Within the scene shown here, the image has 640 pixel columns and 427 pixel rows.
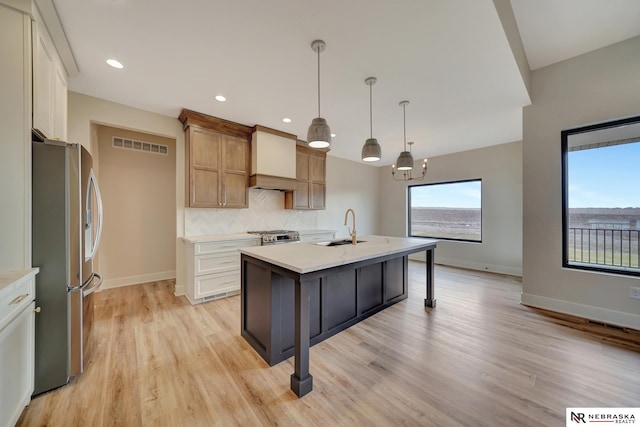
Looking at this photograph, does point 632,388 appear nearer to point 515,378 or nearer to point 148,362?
point 515,378

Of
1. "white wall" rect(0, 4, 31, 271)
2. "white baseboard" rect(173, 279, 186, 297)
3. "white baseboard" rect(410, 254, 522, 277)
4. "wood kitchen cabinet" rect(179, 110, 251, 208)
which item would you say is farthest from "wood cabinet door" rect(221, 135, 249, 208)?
"white baseboard" rect(410, 254, 522, 277)

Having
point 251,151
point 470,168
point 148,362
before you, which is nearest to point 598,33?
point 470,168

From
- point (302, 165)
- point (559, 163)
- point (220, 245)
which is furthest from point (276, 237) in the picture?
point (559, 163)

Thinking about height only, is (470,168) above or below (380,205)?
above

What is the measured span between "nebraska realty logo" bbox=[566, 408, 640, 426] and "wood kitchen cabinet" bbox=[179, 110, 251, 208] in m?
3.98

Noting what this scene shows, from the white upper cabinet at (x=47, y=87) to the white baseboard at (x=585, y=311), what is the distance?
5.26 m

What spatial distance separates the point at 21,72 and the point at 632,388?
465cm

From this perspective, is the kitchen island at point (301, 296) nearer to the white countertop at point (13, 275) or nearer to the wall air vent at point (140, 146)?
the white countertop at point (13, 275)

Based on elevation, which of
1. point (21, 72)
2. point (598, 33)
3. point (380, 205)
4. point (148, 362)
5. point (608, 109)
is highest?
point (598, 33)

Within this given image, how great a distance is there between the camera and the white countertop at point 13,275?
1.23m

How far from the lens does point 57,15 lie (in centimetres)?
173

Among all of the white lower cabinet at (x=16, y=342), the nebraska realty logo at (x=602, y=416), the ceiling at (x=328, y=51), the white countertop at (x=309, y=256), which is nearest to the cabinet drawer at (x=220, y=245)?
the white countertop at (x=309, y=256)

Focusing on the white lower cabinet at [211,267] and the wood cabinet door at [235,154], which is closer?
the white lower cabinet at [211,267]

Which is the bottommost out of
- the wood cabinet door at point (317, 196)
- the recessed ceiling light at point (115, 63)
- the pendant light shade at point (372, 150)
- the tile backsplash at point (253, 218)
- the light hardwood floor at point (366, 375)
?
the light hardwood floor at point (366, 375)
